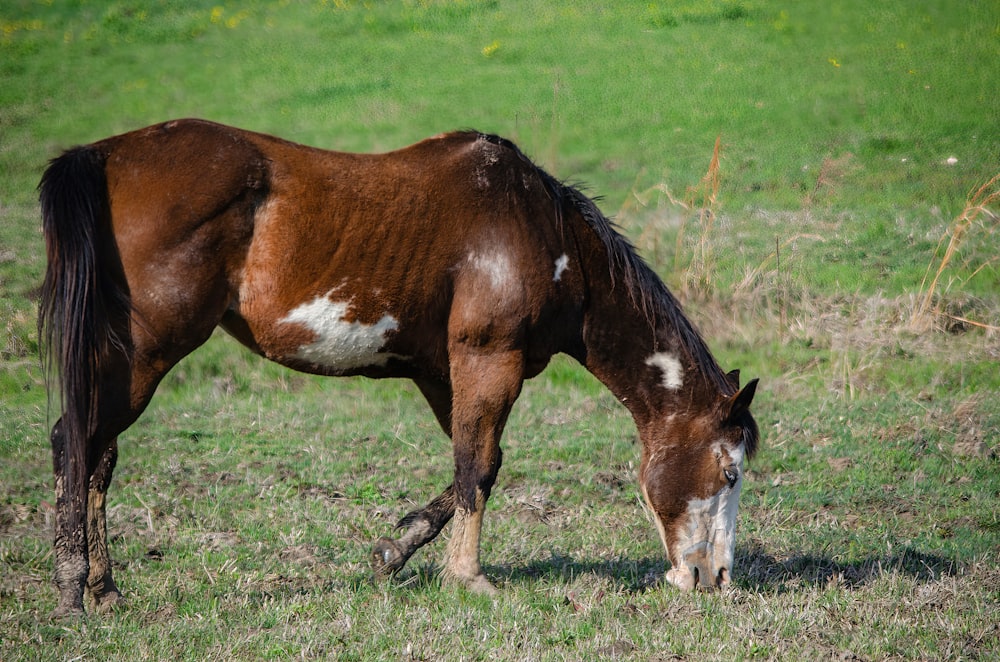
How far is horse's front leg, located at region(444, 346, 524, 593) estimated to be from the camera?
486cm

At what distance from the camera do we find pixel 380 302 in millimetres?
4742

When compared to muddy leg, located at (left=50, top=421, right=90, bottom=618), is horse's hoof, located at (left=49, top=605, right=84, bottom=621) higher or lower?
lower

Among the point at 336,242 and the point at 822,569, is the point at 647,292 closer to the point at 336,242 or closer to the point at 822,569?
the point at 336,242

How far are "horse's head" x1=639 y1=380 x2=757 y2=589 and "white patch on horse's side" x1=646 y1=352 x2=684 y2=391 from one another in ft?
0.73

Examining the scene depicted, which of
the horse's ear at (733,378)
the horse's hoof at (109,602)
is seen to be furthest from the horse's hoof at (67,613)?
the horse's ear at (733,378)

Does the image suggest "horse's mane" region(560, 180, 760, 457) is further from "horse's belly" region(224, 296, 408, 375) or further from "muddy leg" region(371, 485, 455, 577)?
"muddy leg" region(371, 485, 455, 577)

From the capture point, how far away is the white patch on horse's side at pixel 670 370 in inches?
204

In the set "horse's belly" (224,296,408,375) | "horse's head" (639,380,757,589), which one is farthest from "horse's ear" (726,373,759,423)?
"horse's belly" (224,296,408,375)

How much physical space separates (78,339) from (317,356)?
1048 mm

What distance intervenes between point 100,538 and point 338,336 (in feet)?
4.71

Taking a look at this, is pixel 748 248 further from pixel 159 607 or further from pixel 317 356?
pixel 159 607

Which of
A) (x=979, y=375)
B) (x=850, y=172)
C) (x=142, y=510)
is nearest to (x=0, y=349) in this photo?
(x=142, y=510)

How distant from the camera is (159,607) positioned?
4.66m

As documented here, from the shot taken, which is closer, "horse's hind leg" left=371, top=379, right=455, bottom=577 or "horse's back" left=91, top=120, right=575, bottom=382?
"horse's back" left=91, top=120, right=575, bottom=382
